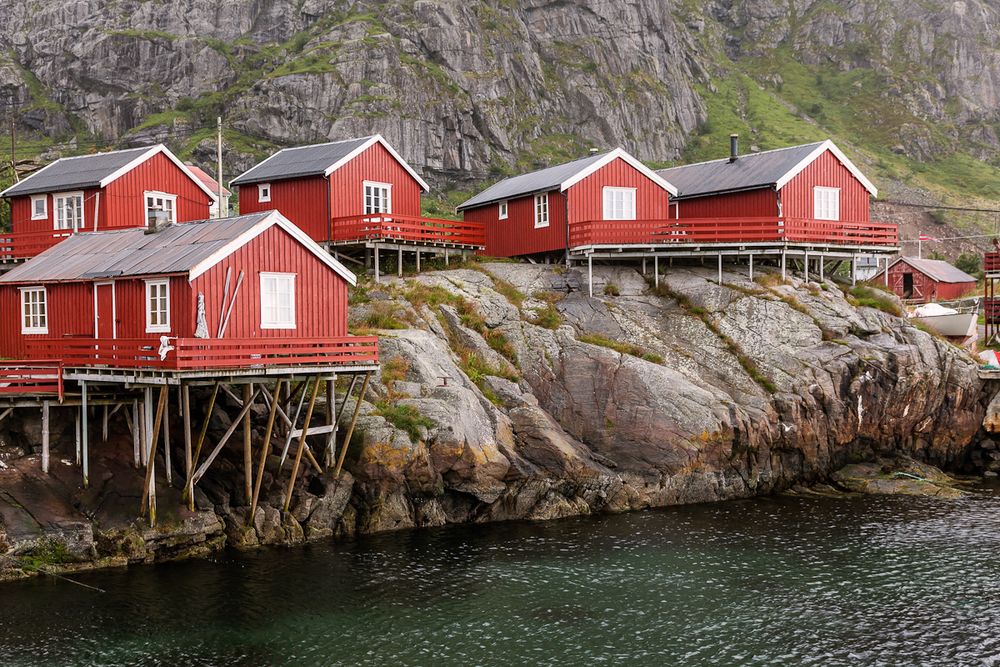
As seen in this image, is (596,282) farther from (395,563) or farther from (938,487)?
(395,563)

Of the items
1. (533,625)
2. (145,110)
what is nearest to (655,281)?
(533,625)

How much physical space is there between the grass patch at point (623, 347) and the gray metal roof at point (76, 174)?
24.0 metres

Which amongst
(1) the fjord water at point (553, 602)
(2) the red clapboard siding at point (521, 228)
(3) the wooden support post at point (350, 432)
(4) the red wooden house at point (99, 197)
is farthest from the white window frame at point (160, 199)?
(1) the fjord water at point (553, 602)

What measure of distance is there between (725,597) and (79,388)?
22.4m

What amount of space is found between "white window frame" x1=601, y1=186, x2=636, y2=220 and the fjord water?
21371 mm

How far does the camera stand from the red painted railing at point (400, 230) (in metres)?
48.7

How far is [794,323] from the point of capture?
47.3 meters

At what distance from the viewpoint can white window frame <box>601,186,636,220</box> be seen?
176ft

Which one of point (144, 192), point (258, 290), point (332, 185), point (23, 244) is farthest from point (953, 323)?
point (23, 244)

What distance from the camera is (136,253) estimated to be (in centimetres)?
3672

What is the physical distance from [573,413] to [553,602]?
1474cm

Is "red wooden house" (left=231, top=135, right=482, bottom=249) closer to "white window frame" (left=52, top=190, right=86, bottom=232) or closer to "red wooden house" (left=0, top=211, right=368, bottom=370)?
"white window frame" (left=52, top=190, right=86, bottom=232)

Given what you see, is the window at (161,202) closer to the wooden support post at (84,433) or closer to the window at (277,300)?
the window at (277,300)

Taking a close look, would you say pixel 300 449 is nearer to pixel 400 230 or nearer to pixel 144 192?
pixel 400 230
